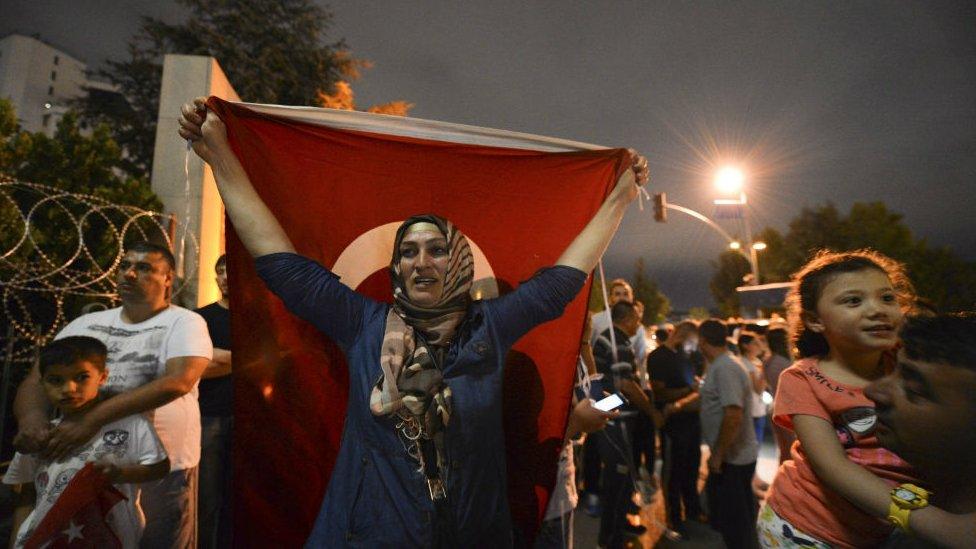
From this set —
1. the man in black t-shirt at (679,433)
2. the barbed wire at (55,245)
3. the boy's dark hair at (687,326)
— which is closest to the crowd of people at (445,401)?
the man in black t-shirt at (679,433)

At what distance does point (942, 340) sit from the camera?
1.35 meters

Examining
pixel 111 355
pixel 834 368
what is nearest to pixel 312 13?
pixel 111 355

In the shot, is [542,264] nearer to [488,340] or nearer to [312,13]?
[488,340]

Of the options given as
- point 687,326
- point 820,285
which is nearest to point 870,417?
point 820,285

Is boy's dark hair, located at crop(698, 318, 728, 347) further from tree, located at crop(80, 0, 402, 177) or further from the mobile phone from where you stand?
tree, located at crop(80, 0, 402, 177)

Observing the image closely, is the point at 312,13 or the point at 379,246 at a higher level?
the point at 312,13

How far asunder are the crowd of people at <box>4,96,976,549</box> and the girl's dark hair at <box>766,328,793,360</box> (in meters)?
2.58

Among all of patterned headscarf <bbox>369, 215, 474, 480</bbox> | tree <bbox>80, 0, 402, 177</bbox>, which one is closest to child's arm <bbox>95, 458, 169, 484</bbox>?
patterned headscarf <bbox>369, 215, 474, 480</bbox>

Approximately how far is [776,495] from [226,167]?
276 centimetres

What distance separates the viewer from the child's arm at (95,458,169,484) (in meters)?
2.22

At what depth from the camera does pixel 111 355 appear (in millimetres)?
2734

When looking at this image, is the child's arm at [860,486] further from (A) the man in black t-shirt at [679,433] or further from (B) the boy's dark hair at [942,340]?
(A) the man in black t-shirt at [679,433]

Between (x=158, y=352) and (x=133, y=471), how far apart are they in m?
0.66

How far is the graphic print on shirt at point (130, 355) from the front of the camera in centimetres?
269
